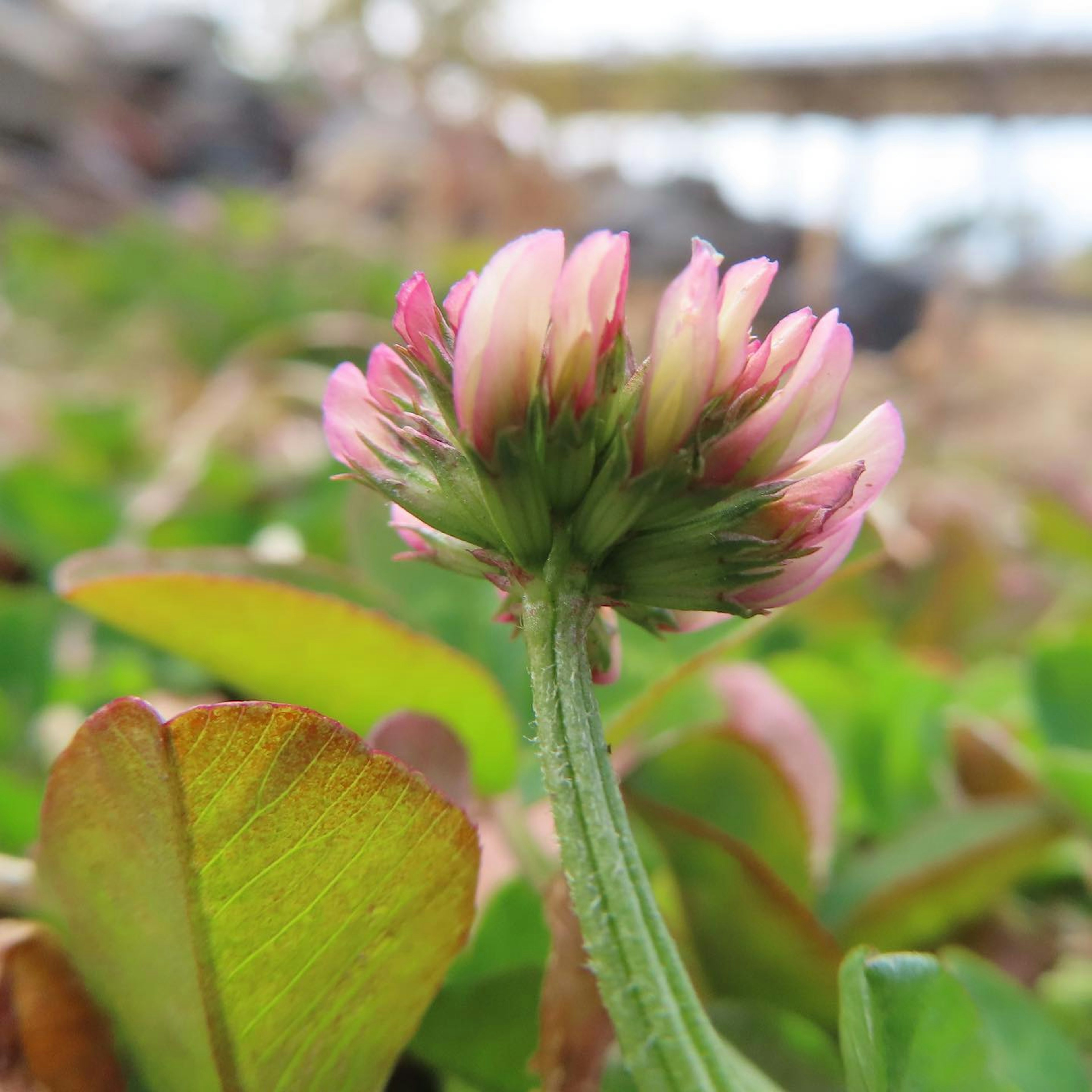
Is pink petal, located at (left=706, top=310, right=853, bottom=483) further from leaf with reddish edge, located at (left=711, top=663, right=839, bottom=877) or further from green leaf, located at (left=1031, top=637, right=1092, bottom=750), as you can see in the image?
green leaf, located at (left=1031, top=637, right=1092, bottom=750)

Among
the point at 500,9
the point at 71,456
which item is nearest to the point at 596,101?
the point at 500,9

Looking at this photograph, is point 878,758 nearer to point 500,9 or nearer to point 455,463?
point 455,463

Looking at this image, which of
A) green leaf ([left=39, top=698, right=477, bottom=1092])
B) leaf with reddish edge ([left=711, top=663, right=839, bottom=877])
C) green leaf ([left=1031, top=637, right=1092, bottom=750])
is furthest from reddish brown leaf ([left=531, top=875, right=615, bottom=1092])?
green leaf ([left=1031, top=637, right=1092, bottom=750])

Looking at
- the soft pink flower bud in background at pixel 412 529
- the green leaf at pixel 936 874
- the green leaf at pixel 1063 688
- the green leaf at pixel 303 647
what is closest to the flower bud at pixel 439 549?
the soft pink flower bud in background at pixel 412 529

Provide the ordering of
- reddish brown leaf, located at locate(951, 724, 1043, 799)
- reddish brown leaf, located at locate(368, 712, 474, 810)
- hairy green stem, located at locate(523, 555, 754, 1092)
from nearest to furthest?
hairy green stem, located at locate(523, 555, 754, 1092)
reddish brown leaf, located at locate(368, 712, 474, 810)
reddish brown leaf, located at locate(951, 724, 1043, 799)

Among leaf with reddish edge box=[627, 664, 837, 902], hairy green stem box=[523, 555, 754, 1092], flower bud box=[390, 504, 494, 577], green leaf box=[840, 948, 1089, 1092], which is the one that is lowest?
leaf with reddish edge box=[627, 664, 837, 902]

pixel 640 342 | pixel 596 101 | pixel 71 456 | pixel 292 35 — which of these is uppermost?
pixel 292 35

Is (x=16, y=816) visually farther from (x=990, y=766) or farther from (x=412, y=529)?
(x=990, y=766)
